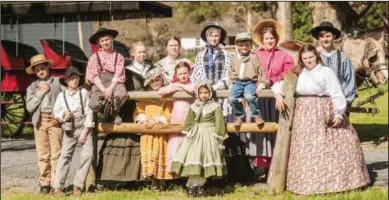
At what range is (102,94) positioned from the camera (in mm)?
6695

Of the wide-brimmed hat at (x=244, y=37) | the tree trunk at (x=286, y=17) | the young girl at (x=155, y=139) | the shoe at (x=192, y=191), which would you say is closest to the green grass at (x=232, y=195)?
the shoe at (x=192, y=191)

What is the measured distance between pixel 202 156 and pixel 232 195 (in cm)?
53

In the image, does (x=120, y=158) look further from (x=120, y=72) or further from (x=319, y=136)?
(x=319, y=136)

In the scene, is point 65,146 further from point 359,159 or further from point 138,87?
point 359,159

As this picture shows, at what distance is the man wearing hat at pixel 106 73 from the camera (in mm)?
6723

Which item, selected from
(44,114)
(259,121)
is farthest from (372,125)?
(44,114)

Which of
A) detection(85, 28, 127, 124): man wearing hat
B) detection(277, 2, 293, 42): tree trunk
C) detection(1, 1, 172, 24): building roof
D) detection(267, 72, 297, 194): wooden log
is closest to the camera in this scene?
detection(267, 72, 297, 194): wooden log

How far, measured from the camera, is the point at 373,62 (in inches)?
449

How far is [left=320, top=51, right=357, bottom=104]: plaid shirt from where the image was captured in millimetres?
6812

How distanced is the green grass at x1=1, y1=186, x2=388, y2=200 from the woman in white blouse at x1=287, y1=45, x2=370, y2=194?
136 millimetres

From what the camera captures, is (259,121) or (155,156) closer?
(259,121)

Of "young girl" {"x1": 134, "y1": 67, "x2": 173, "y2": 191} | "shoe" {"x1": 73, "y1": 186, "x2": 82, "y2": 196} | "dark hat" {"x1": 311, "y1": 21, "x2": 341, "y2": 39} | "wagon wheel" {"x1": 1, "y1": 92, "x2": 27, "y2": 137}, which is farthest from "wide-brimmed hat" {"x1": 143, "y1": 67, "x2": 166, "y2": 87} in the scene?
"wagon wheel" {"x1": 1, "y1": 92, "x2": 27, "y2": 137}

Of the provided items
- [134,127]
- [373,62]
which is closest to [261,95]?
[134,127]

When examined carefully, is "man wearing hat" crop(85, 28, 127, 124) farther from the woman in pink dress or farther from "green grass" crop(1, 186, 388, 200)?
the woman in pink dress
